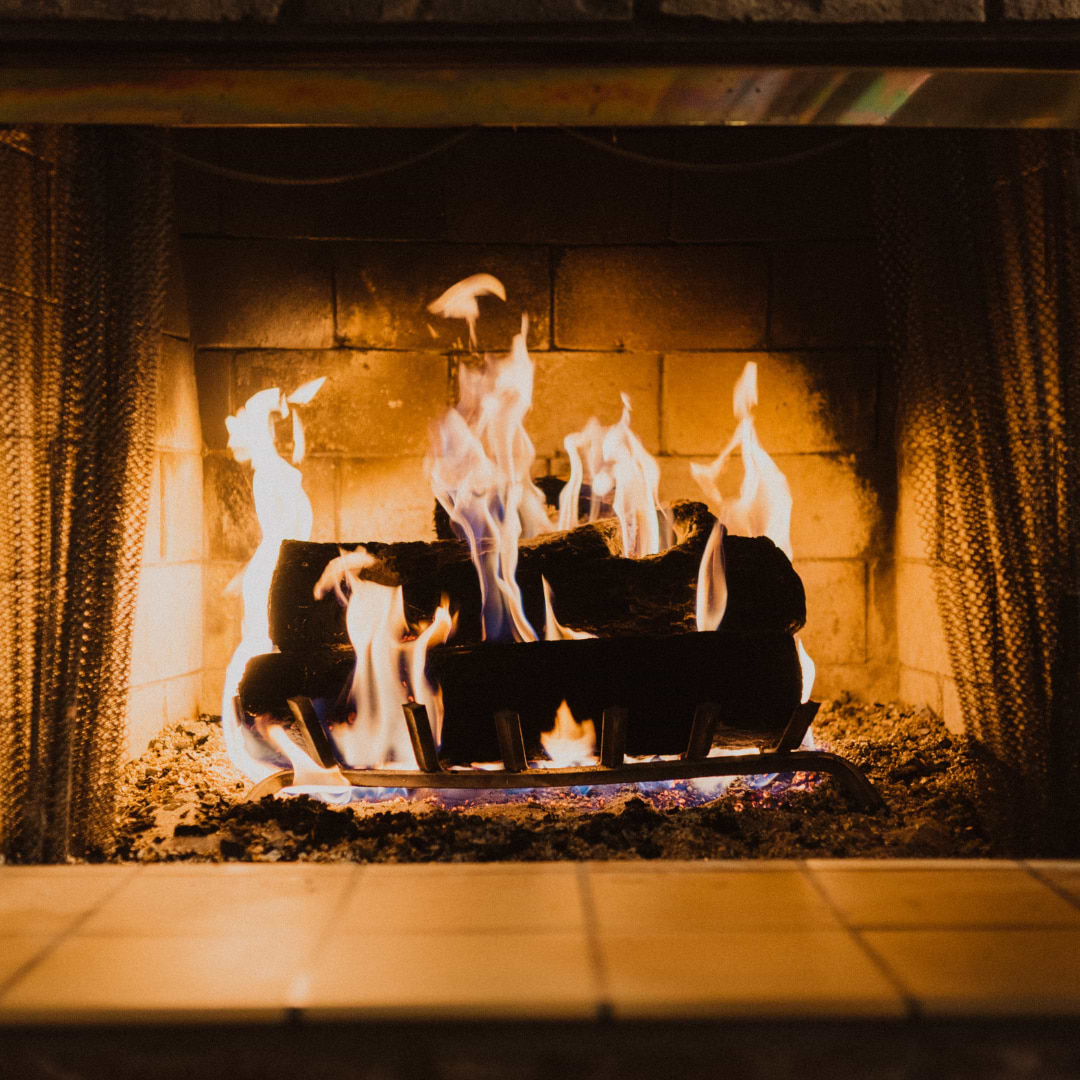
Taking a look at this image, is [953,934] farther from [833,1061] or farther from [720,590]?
[720,590]

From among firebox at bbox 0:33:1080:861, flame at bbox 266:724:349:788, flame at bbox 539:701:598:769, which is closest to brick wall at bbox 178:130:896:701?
firebox at bbox 0:33:1080:861

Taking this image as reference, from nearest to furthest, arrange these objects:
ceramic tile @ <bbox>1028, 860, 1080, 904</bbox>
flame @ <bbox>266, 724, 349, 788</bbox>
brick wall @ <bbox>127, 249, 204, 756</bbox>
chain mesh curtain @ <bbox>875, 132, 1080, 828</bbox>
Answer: ceramic tile @ <bbox>1028, 860, 1080, 904</bbox>, chain mesh curtain @ <bbox>875, 132, 1080, 828</bbox>, flame @ <bbox>266, 724, 349, 788</bbox>, brick wall @ <bbox>127, 249, 204, 756</bbox>

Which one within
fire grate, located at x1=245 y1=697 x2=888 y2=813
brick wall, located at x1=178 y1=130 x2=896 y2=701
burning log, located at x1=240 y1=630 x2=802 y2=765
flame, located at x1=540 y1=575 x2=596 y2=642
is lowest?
fire grate, located at x1=245 y1=697 x2=888 y2=813

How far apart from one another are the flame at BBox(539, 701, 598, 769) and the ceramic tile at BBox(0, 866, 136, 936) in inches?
33.0

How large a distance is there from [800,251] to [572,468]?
905 millimetres

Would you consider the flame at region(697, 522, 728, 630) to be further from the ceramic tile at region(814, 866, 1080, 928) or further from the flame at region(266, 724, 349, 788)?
the flame at region(266, 724, 349, 788)

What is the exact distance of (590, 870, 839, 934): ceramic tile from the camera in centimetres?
118

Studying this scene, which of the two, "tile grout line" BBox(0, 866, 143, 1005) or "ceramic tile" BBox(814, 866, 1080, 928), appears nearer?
"tile grout line" BBox(0, 866, 143, 1005)

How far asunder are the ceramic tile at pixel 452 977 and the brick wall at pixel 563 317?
1.60 m

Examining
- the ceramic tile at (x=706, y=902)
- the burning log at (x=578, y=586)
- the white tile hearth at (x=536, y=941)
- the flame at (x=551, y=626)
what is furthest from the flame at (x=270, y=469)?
the ceramic tile at (x=706, y=902)

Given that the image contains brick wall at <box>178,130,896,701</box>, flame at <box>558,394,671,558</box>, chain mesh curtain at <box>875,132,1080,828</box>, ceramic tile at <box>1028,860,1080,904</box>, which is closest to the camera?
ceramic tile at <box>1028,860,1080,904</box>

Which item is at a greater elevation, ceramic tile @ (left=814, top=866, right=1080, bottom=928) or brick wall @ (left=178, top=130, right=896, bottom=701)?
brick wall @ (left=178, top=130, right=896, bottom=701)

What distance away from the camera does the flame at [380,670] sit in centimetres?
190

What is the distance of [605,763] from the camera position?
1.80 m
